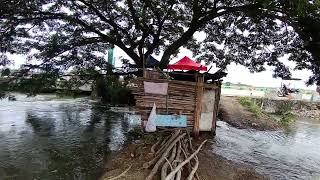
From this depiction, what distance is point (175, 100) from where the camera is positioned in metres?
11.2

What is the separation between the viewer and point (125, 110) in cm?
2112

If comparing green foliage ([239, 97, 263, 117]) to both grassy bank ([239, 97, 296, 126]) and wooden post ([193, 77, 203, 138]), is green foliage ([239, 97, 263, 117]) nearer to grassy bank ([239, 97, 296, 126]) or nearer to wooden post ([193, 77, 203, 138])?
grassy bank ([239, 97, 296, 126])

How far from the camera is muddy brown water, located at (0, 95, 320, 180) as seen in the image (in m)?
8.67

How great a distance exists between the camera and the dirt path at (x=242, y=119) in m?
18.8

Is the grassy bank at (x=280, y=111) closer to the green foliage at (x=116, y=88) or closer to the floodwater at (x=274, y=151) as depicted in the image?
the floodwater at (x=274, y=151)

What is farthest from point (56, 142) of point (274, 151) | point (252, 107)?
point (252, 107)

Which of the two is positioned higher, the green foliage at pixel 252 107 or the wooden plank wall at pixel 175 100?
the wooden plank wall at pixel 175 100

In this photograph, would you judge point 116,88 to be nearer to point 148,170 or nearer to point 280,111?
point 148,170

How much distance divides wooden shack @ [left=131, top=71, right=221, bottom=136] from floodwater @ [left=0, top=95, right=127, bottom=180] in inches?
66.2

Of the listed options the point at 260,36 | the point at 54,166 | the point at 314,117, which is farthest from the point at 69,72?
the point at 314,117

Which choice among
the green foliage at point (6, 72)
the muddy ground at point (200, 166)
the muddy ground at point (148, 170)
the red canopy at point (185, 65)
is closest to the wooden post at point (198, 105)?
the muddy ground at point (200, 166)

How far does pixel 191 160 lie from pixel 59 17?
8.04 metres

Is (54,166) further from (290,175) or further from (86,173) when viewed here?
(290,175)

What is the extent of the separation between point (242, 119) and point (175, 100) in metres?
9.78
